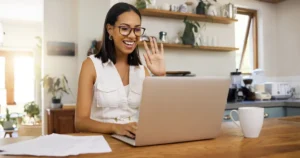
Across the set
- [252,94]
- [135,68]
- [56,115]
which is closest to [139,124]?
[135,68]

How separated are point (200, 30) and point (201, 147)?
2.67m

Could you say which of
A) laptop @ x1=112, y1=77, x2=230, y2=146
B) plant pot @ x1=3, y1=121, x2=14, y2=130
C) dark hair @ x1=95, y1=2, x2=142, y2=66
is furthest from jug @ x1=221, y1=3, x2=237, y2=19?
plant pot @ x1=3, y1=121, x2=14, y2=130

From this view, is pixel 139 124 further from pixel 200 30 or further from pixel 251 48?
pixel 251 48

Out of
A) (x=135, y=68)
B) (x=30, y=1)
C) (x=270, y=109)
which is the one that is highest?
(x=30, y=1)

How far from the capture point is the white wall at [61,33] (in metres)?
4.42

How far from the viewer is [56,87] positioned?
436 cm

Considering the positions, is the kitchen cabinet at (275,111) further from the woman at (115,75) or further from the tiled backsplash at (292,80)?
the woman at (115,75)

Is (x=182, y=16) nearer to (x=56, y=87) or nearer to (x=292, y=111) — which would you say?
(x=292, y=111)

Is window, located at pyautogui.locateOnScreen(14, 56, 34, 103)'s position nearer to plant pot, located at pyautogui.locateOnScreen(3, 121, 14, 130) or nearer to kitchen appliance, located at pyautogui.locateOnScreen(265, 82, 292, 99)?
plant pot, located at pyautogui.locateOnScreen(3, 121, 14, 130)

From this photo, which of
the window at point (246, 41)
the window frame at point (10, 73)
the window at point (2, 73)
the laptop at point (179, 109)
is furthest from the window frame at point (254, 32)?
the window at point (2, 73)

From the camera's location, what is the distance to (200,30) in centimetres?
338

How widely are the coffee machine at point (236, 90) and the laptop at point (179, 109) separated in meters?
2.19

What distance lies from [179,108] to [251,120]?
0.99ft

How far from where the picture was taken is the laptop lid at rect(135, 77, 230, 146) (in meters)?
0.82
